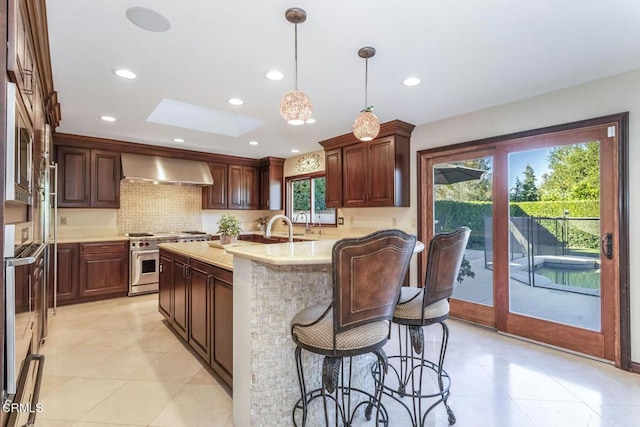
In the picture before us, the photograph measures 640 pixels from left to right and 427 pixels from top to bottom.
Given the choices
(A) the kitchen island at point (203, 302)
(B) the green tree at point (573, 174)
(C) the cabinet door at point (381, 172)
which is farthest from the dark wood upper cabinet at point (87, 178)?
(B) the green tree at point (573, 174)

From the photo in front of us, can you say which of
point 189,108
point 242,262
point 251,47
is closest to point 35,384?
point 242,262

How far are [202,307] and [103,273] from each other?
2943 millimetres

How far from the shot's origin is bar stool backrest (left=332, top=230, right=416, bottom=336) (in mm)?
1329

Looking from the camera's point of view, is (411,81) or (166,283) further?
(166,283)

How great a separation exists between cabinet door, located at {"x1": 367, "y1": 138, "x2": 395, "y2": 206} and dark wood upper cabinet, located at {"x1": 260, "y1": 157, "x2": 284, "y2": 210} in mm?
2603

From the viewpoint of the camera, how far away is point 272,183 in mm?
6383

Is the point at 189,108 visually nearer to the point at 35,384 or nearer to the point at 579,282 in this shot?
the point at 35,384

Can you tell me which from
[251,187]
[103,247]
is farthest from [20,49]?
[251,187]

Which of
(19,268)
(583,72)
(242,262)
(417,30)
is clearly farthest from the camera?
(583,72)

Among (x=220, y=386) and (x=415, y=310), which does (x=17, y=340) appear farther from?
(x=415, y=310)

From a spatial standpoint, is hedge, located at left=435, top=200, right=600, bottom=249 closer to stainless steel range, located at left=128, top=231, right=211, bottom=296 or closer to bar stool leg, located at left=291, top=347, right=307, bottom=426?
bar stool leg, located at left=291, top=347, right=307, bottom=426

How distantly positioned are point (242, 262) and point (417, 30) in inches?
70.5

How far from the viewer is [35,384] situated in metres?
1.54

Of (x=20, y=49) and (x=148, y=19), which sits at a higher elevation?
(x=148, y=19)
